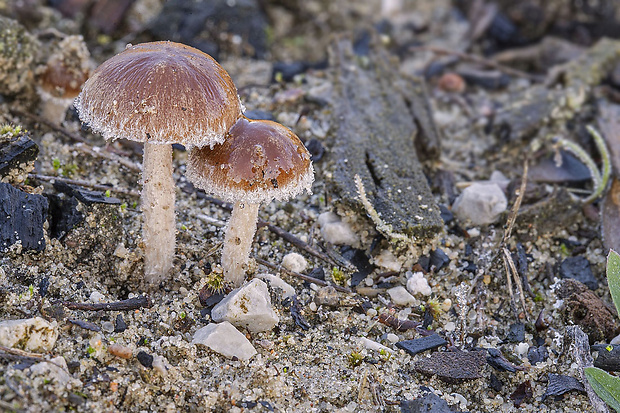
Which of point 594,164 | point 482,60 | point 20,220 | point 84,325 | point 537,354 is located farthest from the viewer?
point 482,60

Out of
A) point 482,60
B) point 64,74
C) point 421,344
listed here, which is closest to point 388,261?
point 421,344

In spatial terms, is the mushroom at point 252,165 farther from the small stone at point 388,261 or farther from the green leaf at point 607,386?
the green leaf at point 607,386

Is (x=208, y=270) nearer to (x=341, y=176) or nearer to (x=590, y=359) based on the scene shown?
(x=341, y=176)

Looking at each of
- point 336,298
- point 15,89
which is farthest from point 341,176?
point 15,89

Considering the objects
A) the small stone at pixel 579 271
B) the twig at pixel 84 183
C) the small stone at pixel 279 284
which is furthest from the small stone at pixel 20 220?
the small stone at pixel 579 271

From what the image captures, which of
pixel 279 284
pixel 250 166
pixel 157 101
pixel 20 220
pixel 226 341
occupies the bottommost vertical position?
pixel 279 284

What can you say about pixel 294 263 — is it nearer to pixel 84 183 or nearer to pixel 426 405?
pixel 426 405
